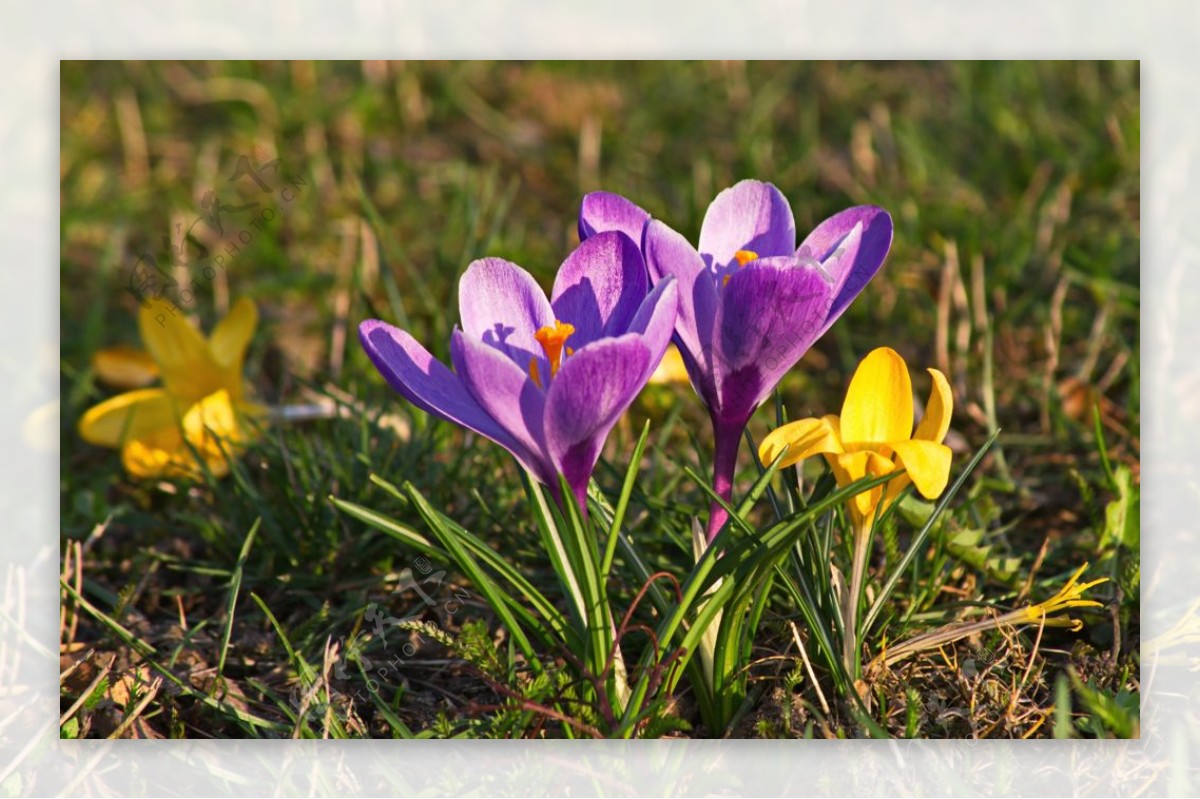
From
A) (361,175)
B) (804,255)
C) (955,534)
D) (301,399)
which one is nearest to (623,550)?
(804,255)

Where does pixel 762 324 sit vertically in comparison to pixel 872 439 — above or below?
above

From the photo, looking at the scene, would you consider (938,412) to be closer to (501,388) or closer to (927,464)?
(927,464)

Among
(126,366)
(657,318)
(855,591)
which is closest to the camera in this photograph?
(657,318)

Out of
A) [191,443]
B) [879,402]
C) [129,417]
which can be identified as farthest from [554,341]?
[129,417]

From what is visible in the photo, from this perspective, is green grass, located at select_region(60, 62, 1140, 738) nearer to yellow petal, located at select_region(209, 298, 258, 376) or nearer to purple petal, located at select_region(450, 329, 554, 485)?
yellow petal, located at select_region(209, 298, 258, 376)

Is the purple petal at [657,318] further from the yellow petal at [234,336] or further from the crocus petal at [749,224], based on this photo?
the yellow petal at [234,336]

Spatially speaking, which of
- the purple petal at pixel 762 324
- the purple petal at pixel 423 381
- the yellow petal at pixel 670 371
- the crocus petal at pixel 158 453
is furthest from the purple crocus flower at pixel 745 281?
the crocus petal at pixel 158 453

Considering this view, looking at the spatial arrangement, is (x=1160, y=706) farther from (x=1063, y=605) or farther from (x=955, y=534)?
(x=955, y=534)
